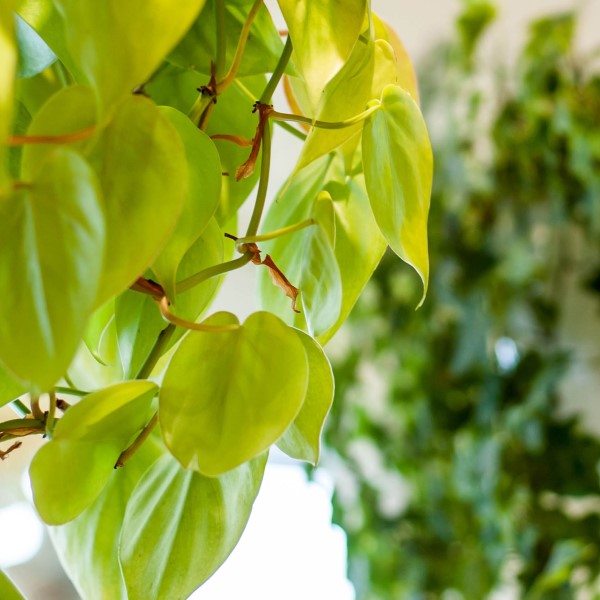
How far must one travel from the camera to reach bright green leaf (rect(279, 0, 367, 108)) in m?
0.24

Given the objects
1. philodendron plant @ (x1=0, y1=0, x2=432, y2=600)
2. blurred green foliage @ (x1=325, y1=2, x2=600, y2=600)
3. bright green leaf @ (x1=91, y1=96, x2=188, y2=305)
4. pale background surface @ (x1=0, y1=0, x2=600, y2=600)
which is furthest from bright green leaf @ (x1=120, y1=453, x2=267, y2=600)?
pale background surface @ (x1=0, y1=0, x2=600, y2=600)

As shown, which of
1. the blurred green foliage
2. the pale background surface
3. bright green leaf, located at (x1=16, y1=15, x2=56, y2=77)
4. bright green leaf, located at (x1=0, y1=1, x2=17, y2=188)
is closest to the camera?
bright green leaf, located at (x1=0, y1=1, x2=17, y2=188)

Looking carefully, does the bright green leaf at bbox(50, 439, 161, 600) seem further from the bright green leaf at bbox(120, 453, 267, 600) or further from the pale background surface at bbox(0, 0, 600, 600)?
the pale background surface at bbox(0, 0, 600, 600)

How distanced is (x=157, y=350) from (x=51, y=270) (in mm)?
110

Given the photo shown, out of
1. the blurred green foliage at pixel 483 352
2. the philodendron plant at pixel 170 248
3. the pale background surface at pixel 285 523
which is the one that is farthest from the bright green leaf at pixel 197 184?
the pale background surface at pixel 285 523

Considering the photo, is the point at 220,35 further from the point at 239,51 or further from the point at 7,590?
the point at 7,590

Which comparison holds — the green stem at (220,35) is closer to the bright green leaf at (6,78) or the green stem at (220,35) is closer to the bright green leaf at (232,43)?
the bright green leaf at (232,43)

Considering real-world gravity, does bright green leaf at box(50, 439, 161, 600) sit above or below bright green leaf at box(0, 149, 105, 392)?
below

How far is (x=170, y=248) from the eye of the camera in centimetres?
22

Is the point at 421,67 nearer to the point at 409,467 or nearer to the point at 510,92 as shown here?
the point at 510,92

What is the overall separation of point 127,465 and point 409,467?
1.13 m

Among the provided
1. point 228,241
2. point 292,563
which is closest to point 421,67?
point 292,563

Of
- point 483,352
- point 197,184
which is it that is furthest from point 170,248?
point 483,352

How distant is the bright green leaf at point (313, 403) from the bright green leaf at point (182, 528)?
15 millimetres
